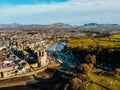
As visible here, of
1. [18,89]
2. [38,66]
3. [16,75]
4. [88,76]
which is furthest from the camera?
[38,66]

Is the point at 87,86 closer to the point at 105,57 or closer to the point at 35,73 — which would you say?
the point at 35,73

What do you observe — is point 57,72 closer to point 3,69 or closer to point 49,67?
point 49,67

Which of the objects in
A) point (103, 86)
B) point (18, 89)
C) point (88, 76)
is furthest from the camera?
point (18, 89)

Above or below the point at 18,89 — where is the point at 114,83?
above

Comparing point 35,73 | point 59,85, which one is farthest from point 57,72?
point 59,85

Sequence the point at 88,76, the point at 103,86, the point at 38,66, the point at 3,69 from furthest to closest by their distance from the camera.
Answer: the point at 38,66, the point at 3,69, the point at 88,76, the point at 103,86

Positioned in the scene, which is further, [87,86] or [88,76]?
[88,76]

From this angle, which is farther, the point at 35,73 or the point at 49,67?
the point at 49,67

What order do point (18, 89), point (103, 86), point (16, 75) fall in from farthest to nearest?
1. point (16, 75)
2. point (18, 89)
3. point (103, 86)

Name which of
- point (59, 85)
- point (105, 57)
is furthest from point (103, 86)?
point (105, 57)
